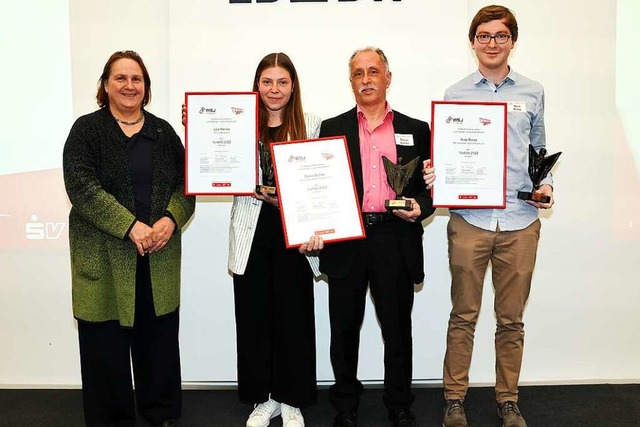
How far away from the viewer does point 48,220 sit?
3.69 meters

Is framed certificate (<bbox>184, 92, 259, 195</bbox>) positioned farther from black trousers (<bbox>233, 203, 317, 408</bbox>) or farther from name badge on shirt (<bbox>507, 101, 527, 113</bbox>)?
name badge on shirt (<bbox>507, 101, 527, 113</bbox>)

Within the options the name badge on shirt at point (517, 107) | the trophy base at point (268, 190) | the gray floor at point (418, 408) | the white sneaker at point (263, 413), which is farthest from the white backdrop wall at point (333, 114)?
the trophy base at point (268, 190)

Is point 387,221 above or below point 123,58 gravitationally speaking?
below

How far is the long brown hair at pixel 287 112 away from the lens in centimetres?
269

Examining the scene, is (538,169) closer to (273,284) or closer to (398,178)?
(398,178)

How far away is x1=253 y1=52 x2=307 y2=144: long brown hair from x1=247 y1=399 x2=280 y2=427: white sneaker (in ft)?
4.41

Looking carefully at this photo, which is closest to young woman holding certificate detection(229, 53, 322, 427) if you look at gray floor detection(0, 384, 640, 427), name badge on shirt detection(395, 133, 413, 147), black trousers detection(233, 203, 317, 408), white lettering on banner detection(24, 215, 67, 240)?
black trousers detection(233, 203, 317, 408)

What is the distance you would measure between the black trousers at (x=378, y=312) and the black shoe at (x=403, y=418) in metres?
0.03

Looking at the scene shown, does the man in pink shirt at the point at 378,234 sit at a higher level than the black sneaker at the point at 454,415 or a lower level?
higher

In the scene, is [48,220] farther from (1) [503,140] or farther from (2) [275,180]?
(1) [503,140]

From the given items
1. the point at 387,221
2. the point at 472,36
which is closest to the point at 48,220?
the point at 387,221

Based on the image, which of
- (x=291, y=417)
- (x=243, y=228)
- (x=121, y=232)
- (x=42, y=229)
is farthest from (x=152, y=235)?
(x=42, y=229)

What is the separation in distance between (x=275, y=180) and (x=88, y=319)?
109 cm

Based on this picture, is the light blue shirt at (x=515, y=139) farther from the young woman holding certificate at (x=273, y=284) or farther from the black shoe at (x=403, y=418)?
the black shoe at (x=403, y=418)
